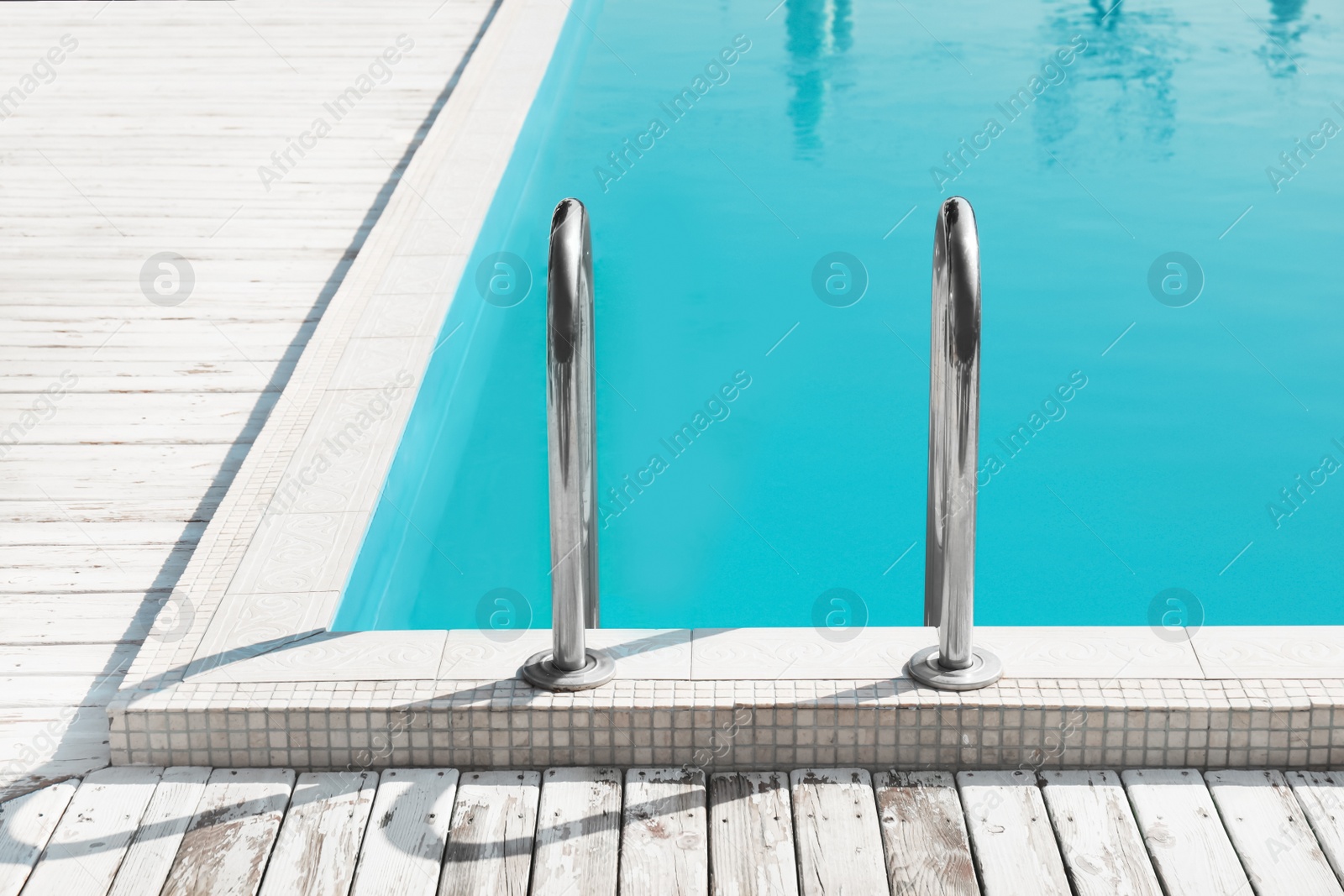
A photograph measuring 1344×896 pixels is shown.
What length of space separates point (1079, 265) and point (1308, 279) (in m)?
0.90

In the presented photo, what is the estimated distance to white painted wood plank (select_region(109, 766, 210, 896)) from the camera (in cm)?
183

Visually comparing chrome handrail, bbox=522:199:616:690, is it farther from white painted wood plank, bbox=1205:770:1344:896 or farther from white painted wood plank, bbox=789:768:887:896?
white painted wood plank, bbox=1205:770:1344:896

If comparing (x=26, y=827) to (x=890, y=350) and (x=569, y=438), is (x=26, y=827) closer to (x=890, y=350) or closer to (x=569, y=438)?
(x=569, y=438)

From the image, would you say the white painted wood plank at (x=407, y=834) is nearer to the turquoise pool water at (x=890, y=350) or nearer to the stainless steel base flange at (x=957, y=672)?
the turquoise pool water at (x=890, y=350)

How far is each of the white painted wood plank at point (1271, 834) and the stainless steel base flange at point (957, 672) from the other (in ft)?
1.23

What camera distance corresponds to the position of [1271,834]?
189 centimetres

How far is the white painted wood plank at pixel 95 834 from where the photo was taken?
1826 millimetres

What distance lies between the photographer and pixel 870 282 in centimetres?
513

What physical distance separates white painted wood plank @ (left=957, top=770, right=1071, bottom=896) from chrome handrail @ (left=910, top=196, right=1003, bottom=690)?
0.16 metres

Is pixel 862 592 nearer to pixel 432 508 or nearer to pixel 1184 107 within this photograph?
pixel 432 508

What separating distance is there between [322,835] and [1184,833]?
4.34ft

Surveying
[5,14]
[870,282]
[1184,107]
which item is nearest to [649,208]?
[870,282]

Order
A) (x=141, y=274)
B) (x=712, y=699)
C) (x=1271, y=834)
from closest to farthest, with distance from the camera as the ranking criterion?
(x=1271, y=834) → (x=712, y=699) → (x=141, y=274)

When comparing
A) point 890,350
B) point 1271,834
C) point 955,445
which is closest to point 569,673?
point 955,445
